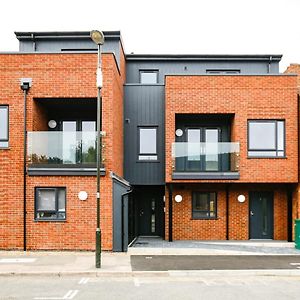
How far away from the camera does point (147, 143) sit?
2020 centimetres

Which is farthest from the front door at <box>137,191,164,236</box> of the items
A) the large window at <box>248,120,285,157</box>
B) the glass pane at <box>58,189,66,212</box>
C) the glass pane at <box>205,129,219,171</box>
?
the glass pane at <box>58,189,66,212</box>

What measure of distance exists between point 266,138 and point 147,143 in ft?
17.5

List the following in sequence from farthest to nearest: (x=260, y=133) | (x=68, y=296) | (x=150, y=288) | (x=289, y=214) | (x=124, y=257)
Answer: (x=289, y=214) → (x=260, y=133) → (x=124, y=257) → (x=150, y=288) → (x=68, y=296)

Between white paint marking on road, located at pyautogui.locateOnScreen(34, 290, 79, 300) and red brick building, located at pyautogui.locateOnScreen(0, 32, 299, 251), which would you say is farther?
red brick building, located at pyautogui.locateOnScreen(0, 32, 299, 251)

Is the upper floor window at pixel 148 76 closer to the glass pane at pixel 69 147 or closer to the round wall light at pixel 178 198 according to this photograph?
the round wall light at pixel 178 198

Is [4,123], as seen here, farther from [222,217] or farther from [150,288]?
[222,217]

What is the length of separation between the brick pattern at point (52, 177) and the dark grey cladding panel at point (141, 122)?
13.2 feet

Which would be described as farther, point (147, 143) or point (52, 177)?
point (147, 143)

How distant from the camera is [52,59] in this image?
15.8m

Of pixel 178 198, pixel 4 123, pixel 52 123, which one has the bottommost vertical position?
pixel 178 198

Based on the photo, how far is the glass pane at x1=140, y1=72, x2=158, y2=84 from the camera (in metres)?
22.5

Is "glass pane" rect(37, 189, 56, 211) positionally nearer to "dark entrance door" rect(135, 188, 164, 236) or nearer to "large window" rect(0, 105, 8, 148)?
"large window" rect(0, 105, 8, 148)

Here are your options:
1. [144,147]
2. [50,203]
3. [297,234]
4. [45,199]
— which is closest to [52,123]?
[45,199]

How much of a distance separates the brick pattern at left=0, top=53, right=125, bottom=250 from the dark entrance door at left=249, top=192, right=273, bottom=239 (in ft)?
24.1
